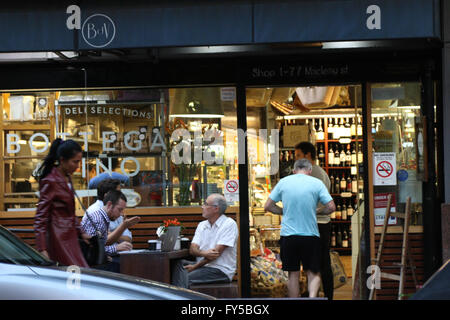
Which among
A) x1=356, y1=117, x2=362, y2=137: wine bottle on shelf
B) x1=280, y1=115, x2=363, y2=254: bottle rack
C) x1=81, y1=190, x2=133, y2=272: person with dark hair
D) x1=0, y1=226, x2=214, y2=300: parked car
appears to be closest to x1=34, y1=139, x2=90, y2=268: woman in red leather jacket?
x1=0, y1=226, x2=214, y2=300: parked car

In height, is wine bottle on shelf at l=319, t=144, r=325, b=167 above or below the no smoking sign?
above

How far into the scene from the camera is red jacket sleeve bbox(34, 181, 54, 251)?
6.07 metres

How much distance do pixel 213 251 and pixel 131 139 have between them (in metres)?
2.42

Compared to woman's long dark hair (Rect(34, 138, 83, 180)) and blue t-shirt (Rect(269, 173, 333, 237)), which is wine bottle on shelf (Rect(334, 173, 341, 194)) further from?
woman's long dark hair (Rect(34, 138, 83, 180))

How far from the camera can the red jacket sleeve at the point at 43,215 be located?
6.07 meters

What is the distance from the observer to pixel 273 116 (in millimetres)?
10516

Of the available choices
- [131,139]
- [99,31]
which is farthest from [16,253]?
[131,139]

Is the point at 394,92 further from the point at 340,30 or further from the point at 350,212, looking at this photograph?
the point at 350,212

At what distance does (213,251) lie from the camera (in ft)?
27.2

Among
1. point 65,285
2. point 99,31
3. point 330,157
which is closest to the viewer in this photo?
point 65,285

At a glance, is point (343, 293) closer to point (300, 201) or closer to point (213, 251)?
point (300, 201)

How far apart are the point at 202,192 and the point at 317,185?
1921mm

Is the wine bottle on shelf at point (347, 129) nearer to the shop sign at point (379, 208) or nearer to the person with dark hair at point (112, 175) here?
the shop sign at point (379, 208)

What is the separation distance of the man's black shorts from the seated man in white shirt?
637 mm
